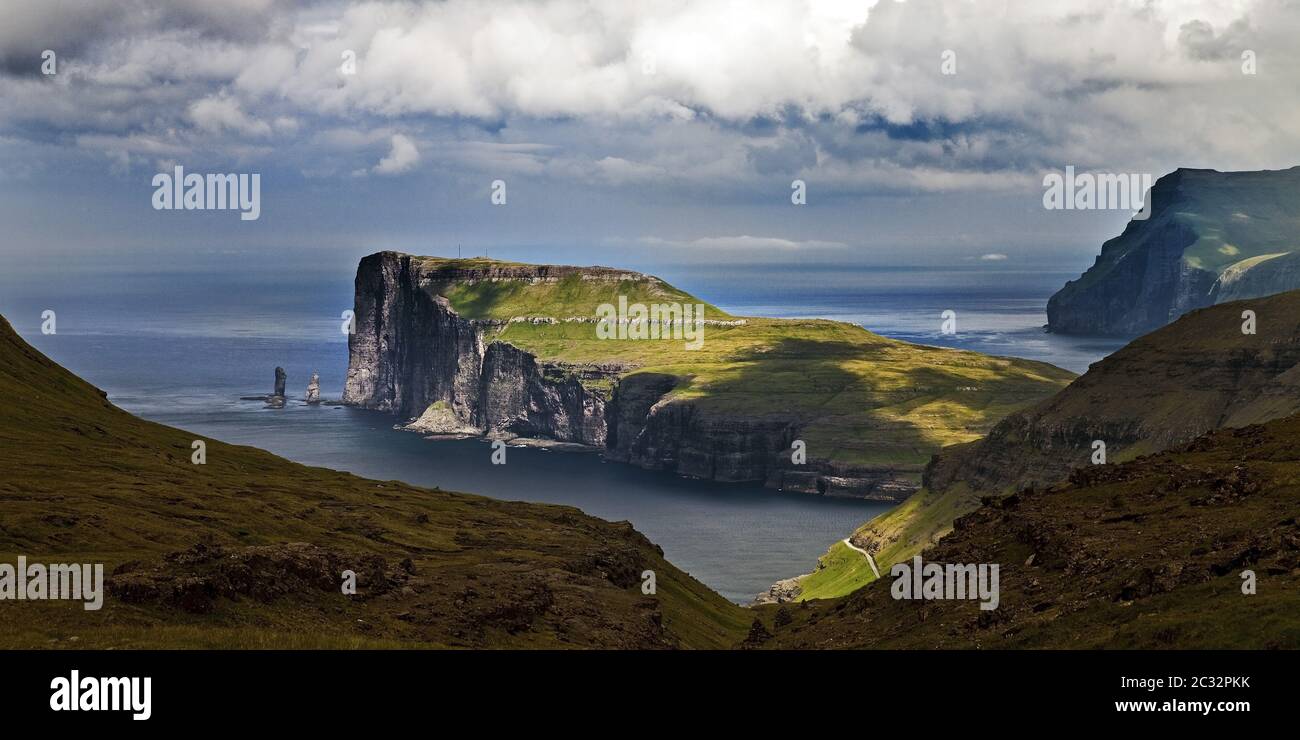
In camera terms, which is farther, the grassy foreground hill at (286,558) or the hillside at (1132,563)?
the grassy foreground hill at (286,558)

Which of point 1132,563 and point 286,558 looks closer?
point 1132,563

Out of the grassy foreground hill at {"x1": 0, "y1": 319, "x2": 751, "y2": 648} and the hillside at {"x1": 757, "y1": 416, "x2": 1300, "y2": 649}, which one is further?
the grassy foreground hill at {"x1": 0, "y1": 319, "x2": 751, "y2": 648}

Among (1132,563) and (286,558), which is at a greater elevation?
(1132,563)
